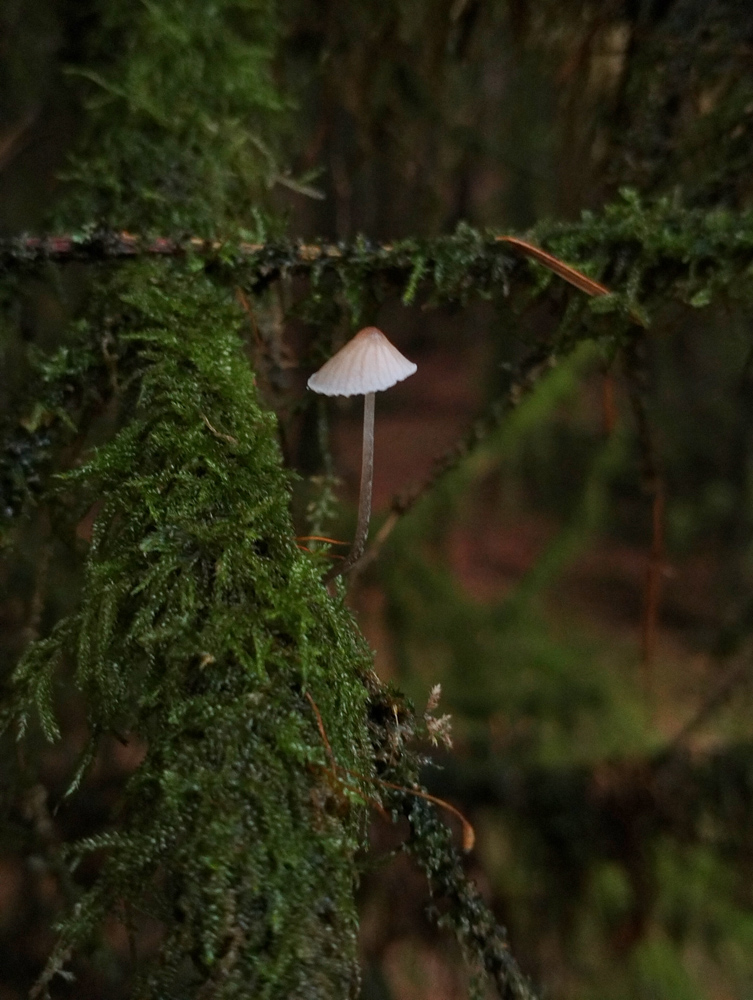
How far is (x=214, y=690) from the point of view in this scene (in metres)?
0.78

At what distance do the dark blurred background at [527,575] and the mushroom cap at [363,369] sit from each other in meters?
0.26

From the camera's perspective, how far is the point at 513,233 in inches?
49.1

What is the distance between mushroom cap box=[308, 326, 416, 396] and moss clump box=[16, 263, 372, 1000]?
0.13 meters

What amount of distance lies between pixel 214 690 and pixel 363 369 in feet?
1.80

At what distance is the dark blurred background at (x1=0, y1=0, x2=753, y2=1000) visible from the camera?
1.57 metres

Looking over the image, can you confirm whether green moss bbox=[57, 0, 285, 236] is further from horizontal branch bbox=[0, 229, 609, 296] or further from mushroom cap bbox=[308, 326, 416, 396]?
mushroom cap bbox=[308, 326, 416, 396]

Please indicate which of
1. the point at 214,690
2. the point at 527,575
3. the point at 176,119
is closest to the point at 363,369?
the point at 214,690

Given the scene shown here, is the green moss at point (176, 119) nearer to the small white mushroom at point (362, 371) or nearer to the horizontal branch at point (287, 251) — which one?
the horizontal branch at point (287, 251)

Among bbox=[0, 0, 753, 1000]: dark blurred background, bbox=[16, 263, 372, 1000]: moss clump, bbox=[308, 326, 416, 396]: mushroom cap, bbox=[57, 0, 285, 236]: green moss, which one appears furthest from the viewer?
bbox=[0, 0, 753, 1000]: dark blurred background

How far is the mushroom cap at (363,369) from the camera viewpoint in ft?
3.59

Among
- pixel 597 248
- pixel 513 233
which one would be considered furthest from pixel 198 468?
A: pixel 597 248

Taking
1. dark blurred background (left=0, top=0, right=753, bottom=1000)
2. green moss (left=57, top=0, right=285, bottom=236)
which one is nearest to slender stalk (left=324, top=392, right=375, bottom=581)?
dark blurred background (left=0, top=0, right=753, bottom=1000)

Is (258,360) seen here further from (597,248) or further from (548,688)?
(548,688)

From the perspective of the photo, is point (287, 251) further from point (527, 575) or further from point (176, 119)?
point (527, 575)
